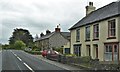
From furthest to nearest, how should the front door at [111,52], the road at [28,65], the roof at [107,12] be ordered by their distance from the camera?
the roof at [107,12] → the front door at [111,52] → the road at [28,65]

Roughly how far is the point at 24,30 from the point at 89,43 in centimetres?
12115

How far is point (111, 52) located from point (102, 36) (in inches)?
119

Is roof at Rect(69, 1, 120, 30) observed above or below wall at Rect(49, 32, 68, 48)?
above

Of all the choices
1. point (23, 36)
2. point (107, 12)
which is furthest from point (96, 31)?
point (23, 36)

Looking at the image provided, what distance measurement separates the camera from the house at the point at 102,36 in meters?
27.6

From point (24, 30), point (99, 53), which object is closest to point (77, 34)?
point (99, 53)

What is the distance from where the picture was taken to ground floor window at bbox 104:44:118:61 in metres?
27.5

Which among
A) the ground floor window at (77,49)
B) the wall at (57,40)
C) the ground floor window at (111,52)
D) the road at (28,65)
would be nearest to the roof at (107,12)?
the ground floor window at (111,52)

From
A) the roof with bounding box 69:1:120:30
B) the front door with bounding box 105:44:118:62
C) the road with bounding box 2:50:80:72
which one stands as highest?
the roof with bounding box 69:1:120:30

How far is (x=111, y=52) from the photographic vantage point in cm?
2836

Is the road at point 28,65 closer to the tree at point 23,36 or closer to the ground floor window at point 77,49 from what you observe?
the ground floor window at point 77,49

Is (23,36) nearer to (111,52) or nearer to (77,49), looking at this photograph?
(77,49)

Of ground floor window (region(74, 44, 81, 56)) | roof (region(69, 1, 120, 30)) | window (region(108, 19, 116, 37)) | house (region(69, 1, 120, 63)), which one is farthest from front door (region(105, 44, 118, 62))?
ground floor window (region(74, 44, 81, 56))

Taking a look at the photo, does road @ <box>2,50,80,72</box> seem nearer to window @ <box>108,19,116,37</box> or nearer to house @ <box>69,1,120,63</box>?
house @ <box>69,1,120,63</box>
